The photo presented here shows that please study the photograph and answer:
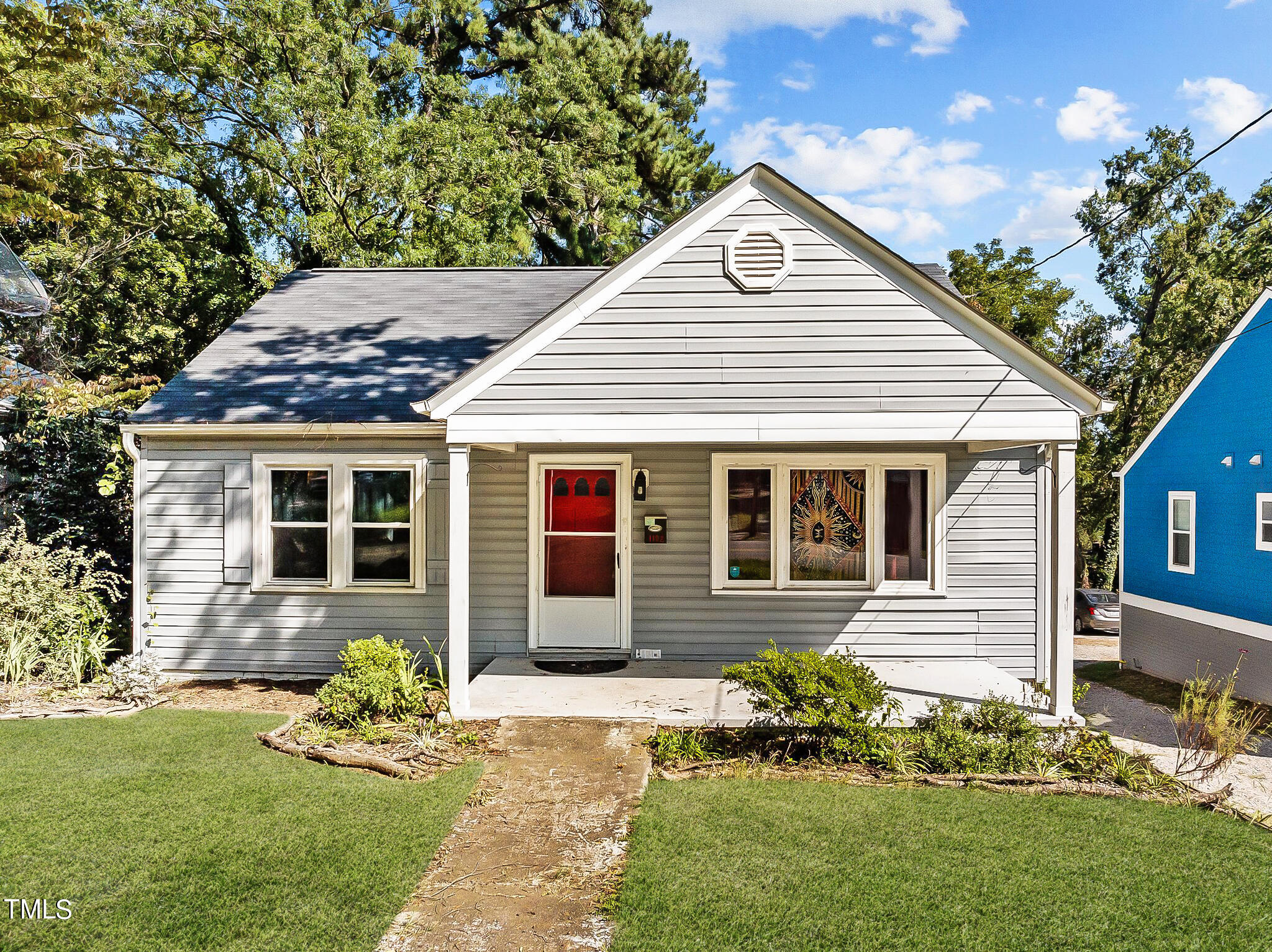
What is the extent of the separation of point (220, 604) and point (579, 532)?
4.13 meters

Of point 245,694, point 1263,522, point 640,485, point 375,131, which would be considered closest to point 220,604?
point 245,694

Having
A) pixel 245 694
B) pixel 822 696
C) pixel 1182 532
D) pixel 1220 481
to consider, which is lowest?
pixel 245 694

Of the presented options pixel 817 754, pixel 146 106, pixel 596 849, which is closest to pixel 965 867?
pixel 817 754

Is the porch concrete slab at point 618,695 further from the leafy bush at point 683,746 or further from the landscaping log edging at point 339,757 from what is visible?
the landscaping log edging at point 339,757

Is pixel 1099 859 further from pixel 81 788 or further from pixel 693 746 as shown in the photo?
pixel 81 788

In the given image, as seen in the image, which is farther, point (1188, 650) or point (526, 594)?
point (1188, 650)

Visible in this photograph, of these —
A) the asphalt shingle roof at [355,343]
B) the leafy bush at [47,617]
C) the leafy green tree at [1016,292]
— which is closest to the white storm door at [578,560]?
the asphalt shingle roof at [355,343]

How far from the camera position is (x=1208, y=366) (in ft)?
38.1

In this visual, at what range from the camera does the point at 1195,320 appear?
2073 centimetres

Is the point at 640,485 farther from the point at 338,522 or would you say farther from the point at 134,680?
the point at 134,680

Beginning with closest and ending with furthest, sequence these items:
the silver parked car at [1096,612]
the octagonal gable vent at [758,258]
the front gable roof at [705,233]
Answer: the front gable roof at [705,233], the octagonal gable vent at [758,258], the silver parked car at [1096,612]

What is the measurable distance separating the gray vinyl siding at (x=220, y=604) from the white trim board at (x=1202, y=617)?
437 inches

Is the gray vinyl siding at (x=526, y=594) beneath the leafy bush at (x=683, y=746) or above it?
above

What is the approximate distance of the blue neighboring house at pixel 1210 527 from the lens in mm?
10367
